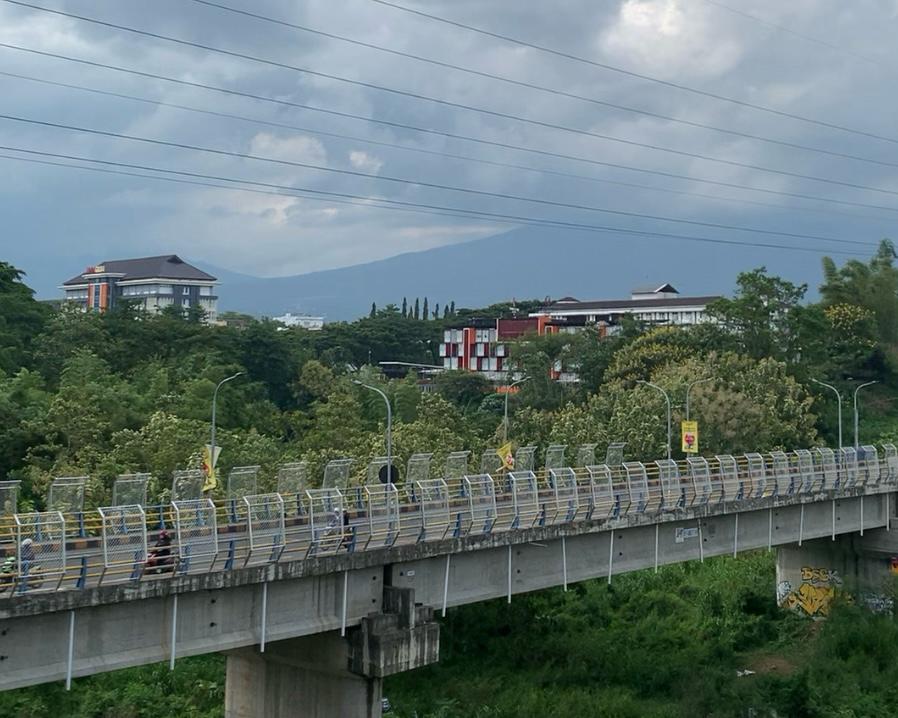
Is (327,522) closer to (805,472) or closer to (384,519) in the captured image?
(384,519)

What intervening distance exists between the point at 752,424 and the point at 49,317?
56.2 m

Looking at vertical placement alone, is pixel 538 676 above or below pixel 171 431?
below

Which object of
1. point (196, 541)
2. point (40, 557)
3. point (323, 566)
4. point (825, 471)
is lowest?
point (323, 566)

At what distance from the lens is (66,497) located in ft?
94.2

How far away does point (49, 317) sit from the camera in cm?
9162

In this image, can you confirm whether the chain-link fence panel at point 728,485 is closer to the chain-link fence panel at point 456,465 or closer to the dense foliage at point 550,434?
the dense foliage at point 550,434

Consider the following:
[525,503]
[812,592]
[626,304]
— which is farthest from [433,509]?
[626,304]

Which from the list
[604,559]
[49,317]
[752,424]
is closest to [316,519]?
[604,559]

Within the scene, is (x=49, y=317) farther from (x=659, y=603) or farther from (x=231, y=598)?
(x=231, y=598)

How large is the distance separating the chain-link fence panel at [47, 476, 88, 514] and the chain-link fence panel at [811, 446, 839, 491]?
112 ft

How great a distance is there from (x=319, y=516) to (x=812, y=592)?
3323 cm

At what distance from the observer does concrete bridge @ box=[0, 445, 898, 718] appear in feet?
80.2

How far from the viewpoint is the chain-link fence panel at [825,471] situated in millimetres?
52491

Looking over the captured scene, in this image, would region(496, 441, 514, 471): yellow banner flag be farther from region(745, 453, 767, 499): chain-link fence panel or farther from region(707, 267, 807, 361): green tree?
region(707, 267, 807, 361): green tree
